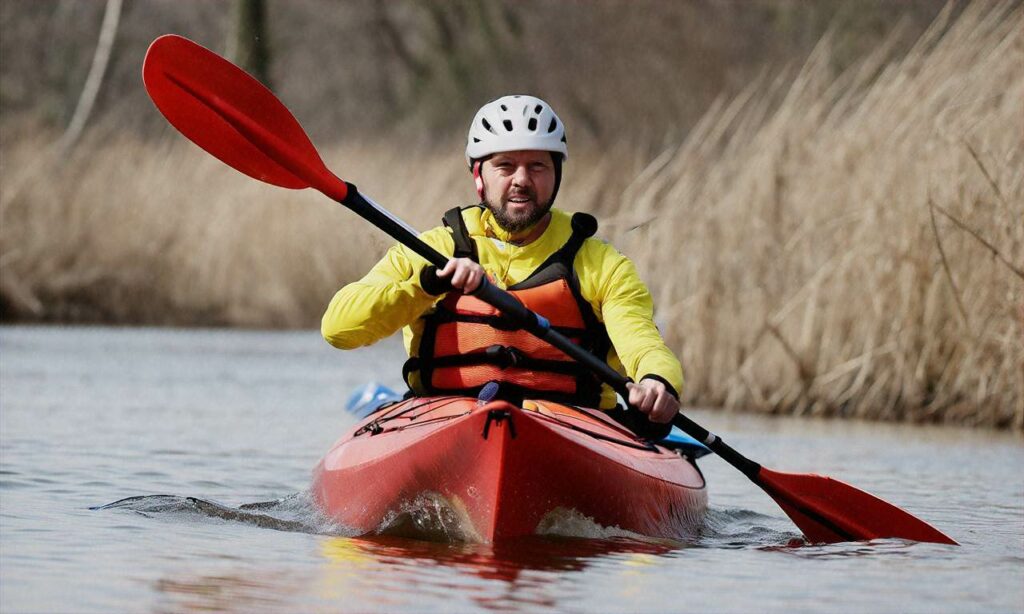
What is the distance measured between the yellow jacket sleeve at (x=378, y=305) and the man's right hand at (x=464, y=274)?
14.6 inches

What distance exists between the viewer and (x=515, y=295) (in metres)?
6.17

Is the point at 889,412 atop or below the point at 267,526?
atop

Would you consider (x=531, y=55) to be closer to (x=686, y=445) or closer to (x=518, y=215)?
(x=686, y=445)

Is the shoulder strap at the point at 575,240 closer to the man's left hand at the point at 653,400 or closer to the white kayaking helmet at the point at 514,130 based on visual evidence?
the white kayaking helmet at the point at 514,130

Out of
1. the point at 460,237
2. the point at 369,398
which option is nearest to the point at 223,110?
the point at 460,237

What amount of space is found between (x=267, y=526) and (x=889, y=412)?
15.4 ft

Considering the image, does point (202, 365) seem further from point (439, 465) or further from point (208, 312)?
point (439, 465)

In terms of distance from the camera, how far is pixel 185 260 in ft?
54.9

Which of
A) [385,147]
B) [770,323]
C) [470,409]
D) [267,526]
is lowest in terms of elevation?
[267,526]

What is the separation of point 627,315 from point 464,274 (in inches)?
31.2

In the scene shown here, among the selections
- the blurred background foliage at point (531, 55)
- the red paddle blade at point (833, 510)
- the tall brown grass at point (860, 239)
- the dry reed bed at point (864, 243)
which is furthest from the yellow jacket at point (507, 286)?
the blurred background foliage at point (531, 55)

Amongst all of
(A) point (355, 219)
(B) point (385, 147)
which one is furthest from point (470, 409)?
(B) point (385, 147)

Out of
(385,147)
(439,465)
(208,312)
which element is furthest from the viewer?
(385,147)

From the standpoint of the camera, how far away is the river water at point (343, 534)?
482 centimetres
